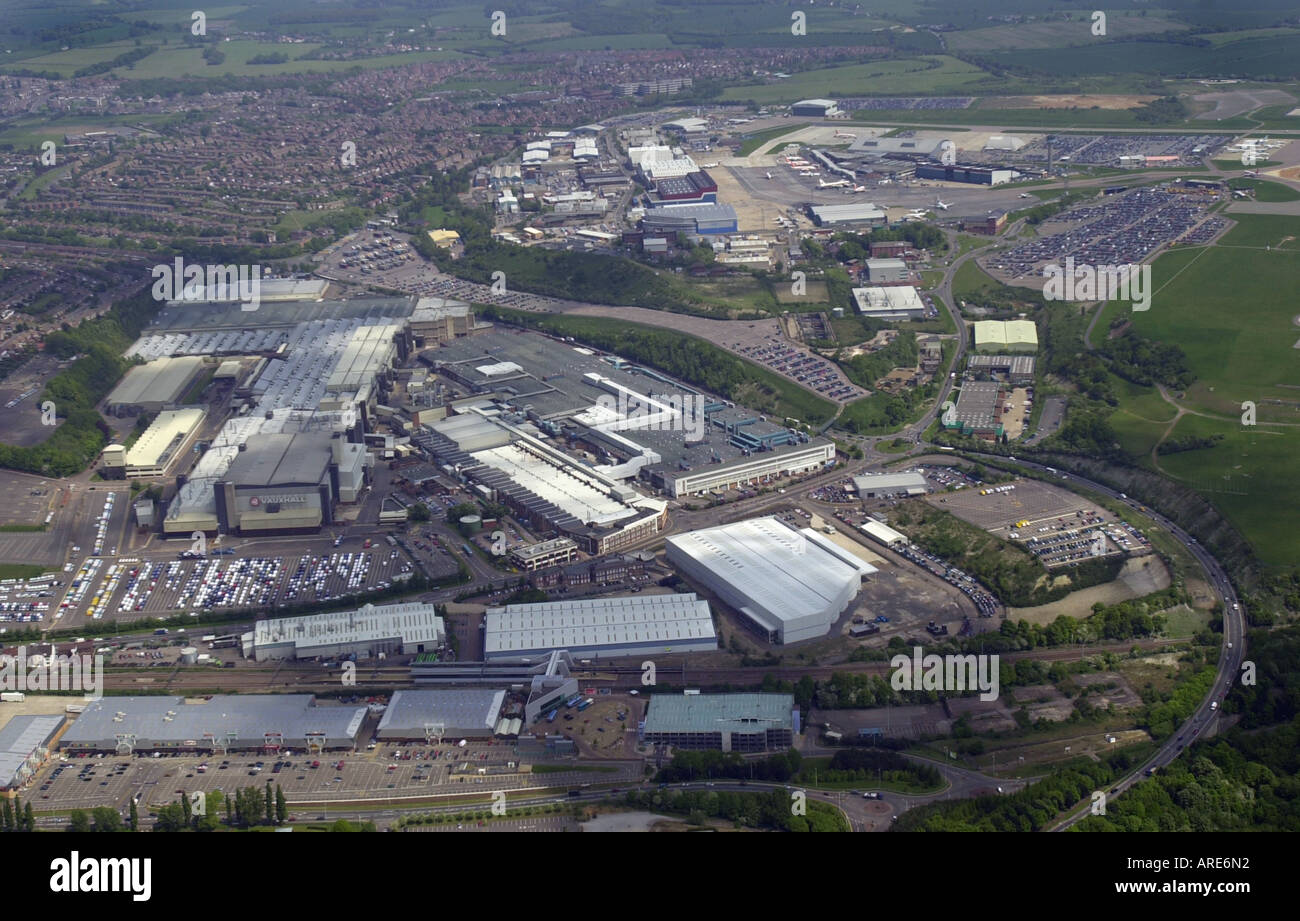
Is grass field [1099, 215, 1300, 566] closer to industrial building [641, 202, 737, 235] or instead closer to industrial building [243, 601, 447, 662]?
industrial building [641, 202, 737, 235]

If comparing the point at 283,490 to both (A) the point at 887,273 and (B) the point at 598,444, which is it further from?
(A) the point at 887,273

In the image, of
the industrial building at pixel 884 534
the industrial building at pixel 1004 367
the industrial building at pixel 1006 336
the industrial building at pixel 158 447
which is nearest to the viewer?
the industrial building at pixel 884 534

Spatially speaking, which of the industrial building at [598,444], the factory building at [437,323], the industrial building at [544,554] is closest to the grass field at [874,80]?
the factory building at [437,323]

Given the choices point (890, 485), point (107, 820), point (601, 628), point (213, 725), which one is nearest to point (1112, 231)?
point (890, 485)

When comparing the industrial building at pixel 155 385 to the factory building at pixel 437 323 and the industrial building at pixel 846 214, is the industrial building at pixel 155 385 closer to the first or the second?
the factory building at pixel 437 323

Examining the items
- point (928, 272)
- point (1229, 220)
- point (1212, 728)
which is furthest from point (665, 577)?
point (1229, 220)

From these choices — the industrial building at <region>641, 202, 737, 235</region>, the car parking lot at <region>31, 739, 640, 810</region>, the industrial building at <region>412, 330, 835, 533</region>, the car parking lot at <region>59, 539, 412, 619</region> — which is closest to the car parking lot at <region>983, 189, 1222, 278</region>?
the industrial building at <region>641, 202, 737, 235</region>

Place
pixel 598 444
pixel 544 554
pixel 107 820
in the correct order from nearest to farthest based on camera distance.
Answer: pixel 107 820
pixel 544 554
pixel 598 444
